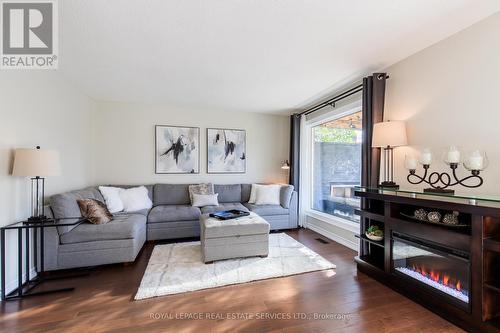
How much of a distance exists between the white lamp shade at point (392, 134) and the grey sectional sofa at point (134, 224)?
2.18m

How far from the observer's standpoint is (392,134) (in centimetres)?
234

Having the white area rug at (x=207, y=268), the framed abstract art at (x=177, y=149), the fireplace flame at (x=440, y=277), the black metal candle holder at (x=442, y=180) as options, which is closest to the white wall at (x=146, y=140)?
the framed abstract art at (x=177, y=149)

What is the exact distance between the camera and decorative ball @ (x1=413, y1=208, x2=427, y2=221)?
1996 millimetres

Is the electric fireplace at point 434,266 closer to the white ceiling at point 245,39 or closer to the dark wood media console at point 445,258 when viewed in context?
the dark wood media console at point 445,258

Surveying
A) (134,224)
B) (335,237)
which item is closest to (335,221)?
(335,237)

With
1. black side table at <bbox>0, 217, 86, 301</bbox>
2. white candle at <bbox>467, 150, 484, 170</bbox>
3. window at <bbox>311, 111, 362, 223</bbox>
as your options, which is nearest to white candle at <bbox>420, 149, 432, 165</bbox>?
white candle at <bbox>467, 150, 484, 170</bbox>

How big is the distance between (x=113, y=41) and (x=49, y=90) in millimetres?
1323

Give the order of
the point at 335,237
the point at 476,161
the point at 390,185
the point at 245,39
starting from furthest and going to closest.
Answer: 1. the point at 335,237
2. the point at 390,185
3. the point at 245,39
4. the point at 476,161

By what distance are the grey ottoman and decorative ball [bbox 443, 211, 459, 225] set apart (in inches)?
70.0

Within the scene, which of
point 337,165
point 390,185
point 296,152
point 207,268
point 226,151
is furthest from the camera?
point 226,151

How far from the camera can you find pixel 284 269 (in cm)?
258

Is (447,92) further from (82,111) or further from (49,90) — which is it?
(82,111)

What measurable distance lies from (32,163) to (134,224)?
1194mm

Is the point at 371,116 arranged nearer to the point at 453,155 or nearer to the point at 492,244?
the point at 453,155
